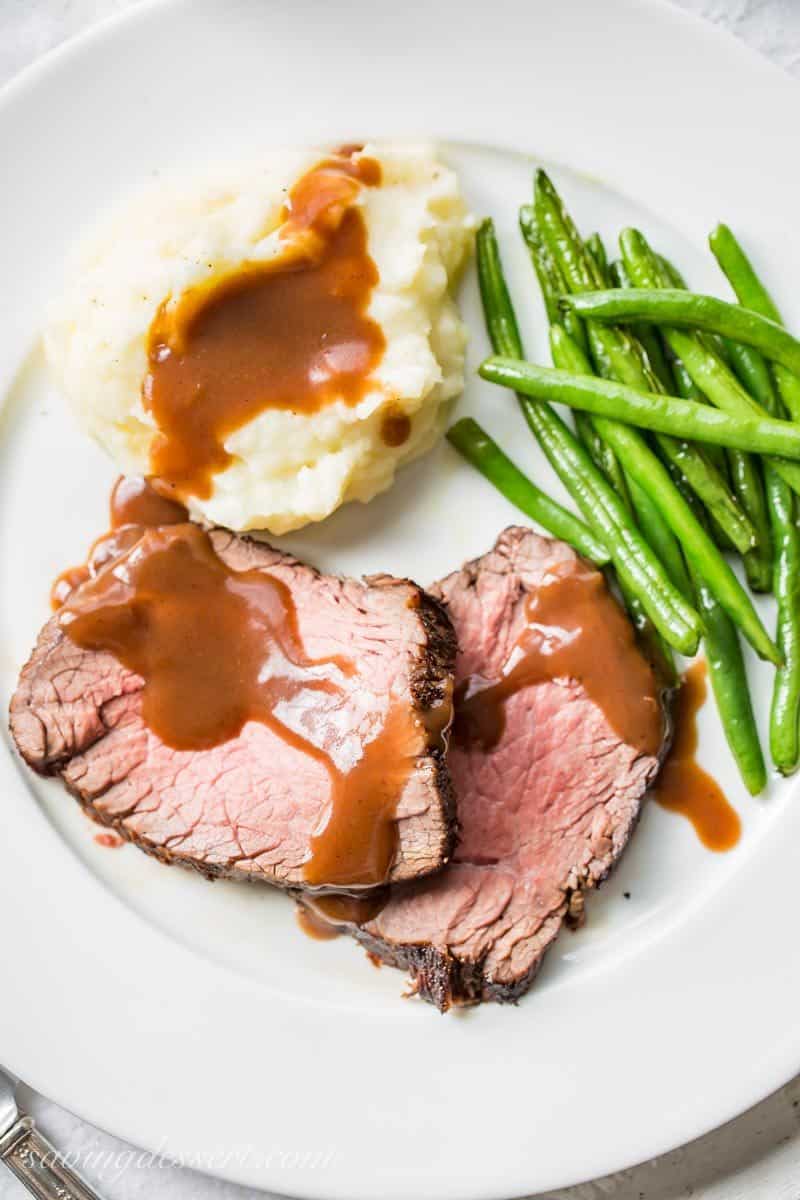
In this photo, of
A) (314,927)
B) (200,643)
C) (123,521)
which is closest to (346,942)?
(314,927)

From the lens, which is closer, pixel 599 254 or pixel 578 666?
pixel 578 666

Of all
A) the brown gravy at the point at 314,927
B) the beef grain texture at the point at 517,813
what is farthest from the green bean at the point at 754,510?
the brown gravy at the point at 314,927

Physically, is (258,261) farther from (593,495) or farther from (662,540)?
→ (662,540)

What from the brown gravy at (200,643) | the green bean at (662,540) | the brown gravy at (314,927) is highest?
the brown gravy at (200,643)

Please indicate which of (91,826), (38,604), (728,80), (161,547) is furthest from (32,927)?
(728,80)

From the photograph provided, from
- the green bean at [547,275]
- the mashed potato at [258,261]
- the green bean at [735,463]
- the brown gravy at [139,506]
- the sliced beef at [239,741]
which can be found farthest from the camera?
the brown gravy at [139,506]

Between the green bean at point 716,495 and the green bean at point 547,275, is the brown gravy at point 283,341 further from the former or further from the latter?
the green bean at point 716,495

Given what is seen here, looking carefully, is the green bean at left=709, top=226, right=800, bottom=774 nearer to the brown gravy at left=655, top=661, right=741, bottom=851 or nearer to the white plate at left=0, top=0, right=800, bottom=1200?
the white plate at left=0, top=0, right=800, bottom=1200

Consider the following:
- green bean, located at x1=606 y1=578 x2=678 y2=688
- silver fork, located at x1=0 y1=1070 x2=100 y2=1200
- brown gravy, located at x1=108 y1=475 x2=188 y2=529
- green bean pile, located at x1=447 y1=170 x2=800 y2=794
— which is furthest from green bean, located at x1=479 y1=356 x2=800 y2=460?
silver fork, located at x1=0 y1=1070 x2=100 y2=1200
